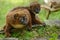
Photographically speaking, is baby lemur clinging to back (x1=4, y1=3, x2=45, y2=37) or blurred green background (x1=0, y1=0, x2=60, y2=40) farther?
blurred green background (x1=0, y1=0, x2=60, y2=40)

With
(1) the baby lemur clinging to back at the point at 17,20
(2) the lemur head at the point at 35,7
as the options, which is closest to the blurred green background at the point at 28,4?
(1) the baby lemur clinging to back at the point at 17,20

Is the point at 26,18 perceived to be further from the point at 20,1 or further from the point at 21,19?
the point at 20,1

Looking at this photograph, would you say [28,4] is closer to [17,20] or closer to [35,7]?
[35,7]

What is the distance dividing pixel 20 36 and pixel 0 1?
2.11 meters

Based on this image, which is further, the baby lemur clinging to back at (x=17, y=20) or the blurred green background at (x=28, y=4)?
the blurred green background at (x=28, y=4)

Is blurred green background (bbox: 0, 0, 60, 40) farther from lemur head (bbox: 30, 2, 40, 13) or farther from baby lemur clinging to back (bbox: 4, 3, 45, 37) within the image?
lemur head (bbox: 30, 2, 40, 13)

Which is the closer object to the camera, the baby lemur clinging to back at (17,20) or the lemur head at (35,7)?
the baby lemur clinging to back at (17,20)

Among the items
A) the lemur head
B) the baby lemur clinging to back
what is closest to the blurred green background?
the baby lemur clinging to back

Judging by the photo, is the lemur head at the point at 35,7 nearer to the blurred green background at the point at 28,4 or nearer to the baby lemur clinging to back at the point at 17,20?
the baby lemur clinging to back at the point at 17,20

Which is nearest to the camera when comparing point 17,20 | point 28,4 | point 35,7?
point 17,20

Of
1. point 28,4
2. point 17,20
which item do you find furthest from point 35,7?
point 28,4

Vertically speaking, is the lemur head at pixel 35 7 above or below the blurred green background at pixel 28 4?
above

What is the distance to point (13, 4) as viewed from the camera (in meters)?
5.34

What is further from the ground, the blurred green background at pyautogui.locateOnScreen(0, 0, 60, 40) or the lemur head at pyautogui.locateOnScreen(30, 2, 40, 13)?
the lemur head at pyautogui.locateOnScreen(30, 2, 40, 13)
